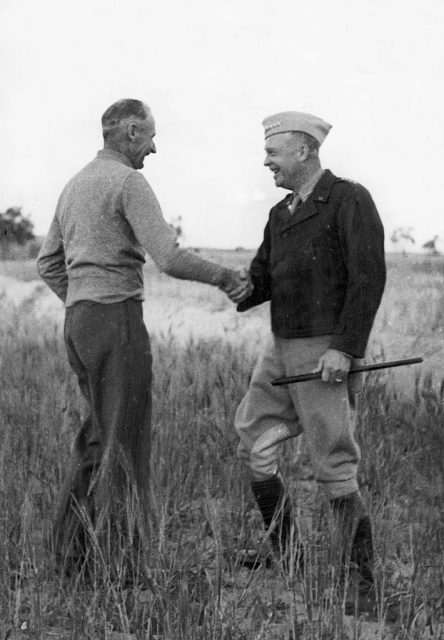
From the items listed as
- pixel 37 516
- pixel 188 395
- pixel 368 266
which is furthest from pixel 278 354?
pixel 188 395

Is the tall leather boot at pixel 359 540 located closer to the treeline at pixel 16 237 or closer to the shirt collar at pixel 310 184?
the shirt collar at pixel 310 184

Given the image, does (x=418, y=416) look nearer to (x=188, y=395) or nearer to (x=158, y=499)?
(x=188, y=395)

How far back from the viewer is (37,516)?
416cm

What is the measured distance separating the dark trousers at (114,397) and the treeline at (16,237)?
10.2m

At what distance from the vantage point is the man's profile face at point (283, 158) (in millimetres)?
3822

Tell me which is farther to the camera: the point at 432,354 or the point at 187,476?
the point at 432,354

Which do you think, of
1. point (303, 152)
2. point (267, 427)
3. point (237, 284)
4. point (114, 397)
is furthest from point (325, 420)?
point (303, 152)

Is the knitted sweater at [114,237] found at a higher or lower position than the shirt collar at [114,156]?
lower

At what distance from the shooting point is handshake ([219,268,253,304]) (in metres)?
3.93

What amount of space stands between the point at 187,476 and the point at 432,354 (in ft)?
10.9

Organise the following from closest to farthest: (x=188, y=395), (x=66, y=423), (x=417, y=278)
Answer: (x=66, y=423)
(x=188, y=395)
(x=417, y=278)

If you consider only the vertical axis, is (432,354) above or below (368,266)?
below

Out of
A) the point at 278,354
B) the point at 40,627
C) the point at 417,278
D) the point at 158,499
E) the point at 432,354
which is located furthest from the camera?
the point at 417,278

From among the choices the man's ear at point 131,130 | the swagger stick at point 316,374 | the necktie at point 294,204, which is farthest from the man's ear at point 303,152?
the swagger stick at point 316,374
